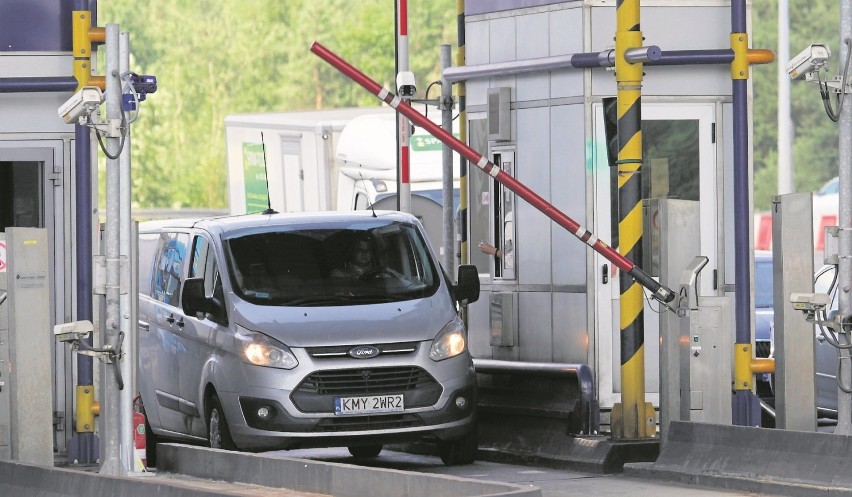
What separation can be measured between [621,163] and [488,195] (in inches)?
105

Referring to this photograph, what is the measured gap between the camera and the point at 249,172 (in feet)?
102

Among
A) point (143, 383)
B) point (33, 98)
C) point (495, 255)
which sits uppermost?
point (33, 98)

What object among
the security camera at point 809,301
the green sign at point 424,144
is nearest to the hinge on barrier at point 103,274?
the security camera at point 809,301

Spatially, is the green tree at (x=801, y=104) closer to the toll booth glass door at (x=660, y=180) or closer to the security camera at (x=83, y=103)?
the toll booth glass door at (x=660, y=180)

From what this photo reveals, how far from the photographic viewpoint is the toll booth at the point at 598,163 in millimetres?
16156

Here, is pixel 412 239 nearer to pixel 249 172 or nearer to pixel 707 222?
pixel 707 222

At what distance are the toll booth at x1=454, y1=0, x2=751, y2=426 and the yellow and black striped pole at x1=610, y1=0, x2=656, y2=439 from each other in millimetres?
976

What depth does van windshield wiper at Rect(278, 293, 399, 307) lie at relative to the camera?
15078 millimetres

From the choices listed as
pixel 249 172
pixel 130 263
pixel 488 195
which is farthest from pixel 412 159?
pixel 130 263

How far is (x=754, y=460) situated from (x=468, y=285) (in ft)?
10.7

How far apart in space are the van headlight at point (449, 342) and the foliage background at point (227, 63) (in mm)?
47449

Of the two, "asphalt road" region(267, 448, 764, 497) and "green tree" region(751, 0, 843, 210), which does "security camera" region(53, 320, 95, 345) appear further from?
"green tree" region(751, 0, 843, 210)


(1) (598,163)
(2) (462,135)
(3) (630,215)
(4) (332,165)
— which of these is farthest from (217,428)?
(4) (332,165)

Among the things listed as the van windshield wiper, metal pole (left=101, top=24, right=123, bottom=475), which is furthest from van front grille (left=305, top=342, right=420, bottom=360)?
metal pole (left=101, top=24, right=123, bottom=475)
